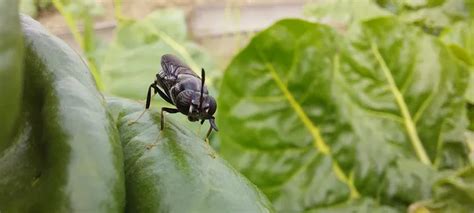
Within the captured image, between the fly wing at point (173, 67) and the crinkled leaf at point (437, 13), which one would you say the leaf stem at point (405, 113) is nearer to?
the crinkled leaf at point (437, 13)

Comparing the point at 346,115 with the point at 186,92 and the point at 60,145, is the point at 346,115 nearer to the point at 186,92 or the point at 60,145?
the point at 186,92

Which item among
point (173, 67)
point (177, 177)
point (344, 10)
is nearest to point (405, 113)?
point (173, 67)

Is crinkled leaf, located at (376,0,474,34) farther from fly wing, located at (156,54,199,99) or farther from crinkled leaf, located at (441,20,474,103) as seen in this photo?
fly wing, located at (156,54,199,99)

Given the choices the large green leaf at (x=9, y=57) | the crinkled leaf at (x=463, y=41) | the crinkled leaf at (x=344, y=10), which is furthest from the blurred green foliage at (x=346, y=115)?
the large green leaf at (x=9, y=57)

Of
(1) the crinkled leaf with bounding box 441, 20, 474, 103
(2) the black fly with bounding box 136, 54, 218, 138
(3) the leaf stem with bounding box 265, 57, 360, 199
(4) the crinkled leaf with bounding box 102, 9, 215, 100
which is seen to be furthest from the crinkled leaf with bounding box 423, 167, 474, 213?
(4) the crinkled leaf with bounding box 102, 9, 215, 100

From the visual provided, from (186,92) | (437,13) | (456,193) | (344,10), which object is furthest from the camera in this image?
(344,10)
